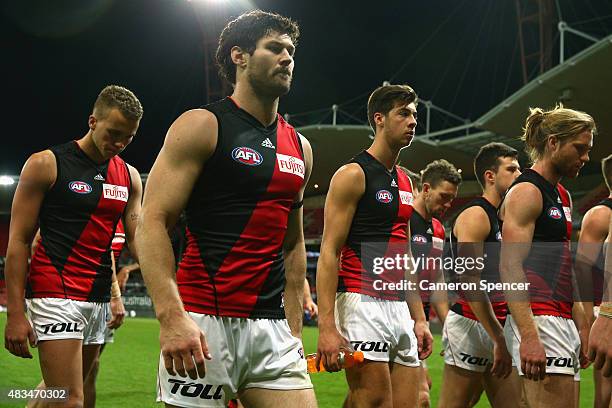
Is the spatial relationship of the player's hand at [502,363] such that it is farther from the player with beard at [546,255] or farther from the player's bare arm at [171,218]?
the player's bare arm at [171,218]

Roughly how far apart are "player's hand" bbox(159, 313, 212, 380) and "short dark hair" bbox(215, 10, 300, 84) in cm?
118

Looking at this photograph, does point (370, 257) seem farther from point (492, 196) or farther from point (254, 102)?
point (254, 102)

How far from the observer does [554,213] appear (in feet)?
13.2

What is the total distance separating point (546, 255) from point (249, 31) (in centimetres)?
225

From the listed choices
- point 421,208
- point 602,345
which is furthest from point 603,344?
point 421,208

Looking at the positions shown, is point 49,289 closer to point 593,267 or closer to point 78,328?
point 78,328

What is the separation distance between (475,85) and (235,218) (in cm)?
3954

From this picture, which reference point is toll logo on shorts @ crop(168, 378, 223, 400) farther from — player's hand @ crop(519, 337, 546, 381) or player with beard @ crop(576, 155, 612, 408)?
player with beard @ crop(576, 155, 612, 408)

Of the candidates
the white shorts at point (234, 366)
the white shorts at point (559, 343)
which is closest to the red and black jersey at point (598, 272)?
the white shorts at point (559, 343)

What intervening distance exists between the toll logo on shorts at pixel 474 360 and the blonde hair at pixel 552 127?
70.4 inches

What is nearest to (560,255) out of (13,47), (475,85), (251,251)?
(251,251)

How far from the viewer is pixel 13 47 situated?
44906 mm

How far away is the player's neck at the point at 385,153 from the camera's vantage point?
4.54 metres

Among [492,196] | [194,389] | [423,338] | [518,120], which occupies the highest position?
[518,120]
